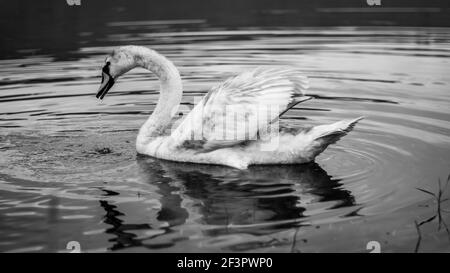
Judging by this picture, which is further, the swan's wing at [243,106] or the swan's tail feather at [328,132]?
the swan's wing at [243,106]

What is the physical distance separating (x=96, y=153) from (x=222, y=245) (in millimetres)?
3921

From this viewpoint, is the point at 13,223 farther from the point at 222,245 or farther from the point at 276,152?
the point at 276,152

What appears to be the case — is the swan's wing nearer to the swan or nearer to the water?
the swan

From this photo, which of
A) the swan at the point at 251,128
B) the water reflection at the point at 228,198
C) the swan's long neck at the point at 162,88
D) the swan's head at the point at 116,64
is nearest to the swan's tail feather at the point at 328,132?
the swan at the point at 251,128

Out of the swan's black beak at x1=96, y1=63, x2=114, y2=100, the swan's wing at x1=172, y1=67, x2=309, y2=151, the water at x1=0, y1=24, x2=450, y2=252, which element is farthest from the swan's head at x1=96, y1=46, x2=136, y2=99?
the swan's wing at x1=172, y1=67, x2=309, y2=151

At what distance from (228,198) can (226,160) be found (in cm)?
131

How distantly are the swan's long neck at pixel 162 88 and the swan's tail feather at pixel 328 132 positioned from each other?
244 cm

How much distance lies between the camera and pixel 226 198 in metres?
7.79

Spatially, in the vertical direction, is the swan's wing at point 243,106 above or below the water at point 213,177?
above

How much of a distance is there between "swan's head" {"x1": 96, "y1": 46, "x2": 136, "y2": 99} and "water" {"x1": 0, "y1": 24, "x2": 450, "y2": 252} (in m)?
0.90

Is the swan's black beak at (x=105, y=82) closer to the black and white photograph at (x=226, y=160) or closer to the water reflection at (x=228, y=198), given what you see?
the black and white photograph at (x=226, y=160)

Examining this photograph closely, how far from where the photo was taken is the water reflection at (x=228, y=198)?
6793 millimetres

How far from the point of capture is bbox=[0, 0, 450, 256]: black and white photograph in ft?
21.6
